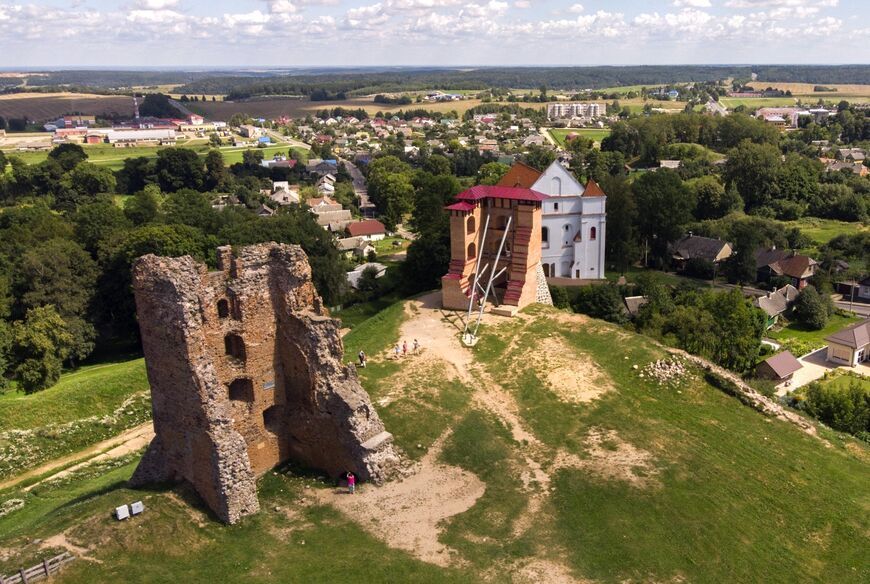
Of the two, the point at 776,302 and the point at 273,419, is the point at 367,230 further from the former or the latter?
the point at 273,419

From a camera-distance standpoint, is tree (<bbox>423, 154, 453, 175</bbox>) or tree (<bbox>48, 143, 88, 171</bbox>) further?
tree (<bbox>423, 154, 453, 175</bbox>)

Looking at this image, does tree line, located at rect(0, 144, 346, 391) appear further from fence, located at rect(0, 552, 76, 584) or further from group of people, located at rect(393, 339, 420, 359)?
fence, located at rect(0, 552, 76, 584)

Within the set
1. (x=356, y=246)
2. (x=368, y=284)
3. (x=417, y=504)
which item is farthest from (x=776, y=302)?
(x=417, y=504)

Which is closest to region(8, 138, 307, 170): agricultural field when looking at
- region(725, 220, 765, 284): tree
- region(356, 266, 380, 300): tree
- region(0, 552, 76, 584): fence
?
region(356, 266, 380, 300): tree

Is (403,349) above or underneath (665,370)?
above

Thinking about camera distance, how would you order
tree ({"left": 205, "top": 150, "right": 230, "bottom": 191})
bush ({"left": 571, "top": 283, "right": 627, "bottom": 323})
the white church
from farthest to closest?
tree ({"left": 205, "top": 150, "right": 230, "bottom": 191})
the white church
bush ({"left": 571, "top": 283, "right": 627, "bottom": 323})

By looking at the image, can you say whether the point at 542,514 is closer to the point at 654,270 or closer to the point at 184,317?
the point at 184,317

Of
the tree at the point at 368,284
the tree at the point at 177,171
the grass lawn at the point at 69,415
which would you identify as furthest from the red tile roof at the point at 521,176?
the tree at the point at 177,171

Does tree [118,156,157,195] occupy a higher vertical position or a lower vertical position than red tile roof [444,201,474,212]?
lower
